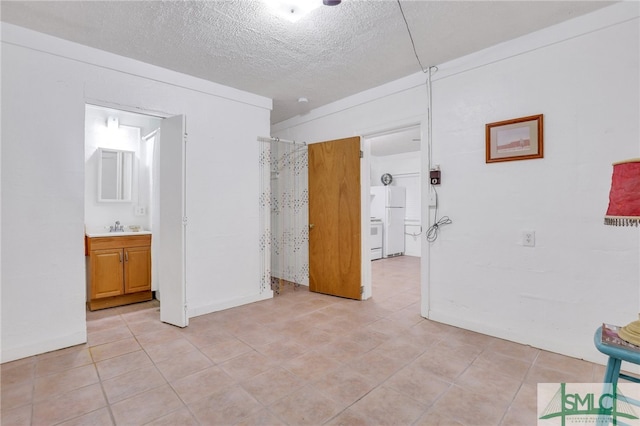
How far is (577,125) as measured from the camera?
2.22m

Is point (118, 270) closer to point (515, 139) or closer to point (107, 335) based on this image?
point (107, 335)

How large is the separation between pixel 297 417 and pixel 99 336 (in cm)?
212

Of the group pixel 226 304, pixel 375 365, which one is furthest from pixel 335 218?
pixel 375 365

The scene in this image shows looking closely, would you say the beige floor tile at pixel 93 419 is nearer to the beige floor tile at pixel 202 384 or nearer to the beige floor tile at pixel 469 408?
the beige floor tile at pixel 202 384

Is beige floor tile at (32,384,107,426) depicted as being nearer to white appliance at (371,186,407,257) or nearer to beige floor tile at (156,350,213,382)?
beige floor tile at (156,350,213,382)

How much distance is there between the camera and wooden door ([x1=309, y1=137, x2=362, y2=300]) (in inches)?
146

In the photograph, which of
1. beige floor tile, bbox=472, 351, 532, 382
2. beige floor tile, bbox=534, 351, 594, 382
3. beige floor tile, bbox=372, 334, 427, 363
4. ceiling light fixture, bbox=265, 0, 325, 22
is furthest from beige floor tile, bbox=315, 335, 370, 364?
ceiling light fixture, bbox=265, 0, 325, 22

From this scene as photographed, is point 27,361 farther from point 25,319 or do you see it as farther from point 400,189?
point 400,189

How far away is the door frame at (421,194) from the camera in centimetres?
305

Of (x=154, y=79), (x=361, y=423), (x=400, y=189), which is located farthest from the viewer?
(x=400, y=189)

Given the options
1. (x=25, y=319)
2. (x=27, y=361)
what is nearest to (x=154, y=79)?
(x=25, y=319)

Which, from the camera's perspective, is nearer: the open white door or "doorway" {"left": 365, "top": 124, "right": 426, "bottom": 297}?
the open white door

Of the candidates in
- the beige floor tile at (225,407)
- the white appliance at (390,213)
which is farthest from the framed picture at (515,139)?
the white appliance at (390,213)

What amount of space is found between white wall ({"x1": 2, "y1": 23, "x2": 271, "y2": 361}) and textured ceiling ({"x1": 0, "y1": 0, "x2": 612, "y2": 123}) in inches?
6.7
